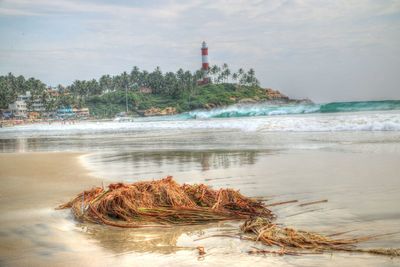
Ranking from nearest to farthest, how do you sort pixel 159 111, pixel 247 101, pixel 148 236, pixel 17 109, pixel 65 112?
1. pixel 148 236
2. pixel 17 109
3. pixel 65 112
4. pixel 159 111
5. pixel 247 101

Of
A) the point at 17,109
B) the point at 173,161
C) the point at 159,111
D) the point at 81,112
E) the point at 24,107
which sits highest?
the point at 24,107

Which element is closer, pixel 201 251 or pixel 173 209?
pixel 201 251

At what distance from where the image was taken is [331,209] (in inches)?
211

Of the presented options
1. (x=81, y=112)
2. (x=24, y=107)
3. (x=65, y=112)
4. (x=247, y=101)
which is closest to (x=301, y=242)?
(x=24, y=107)

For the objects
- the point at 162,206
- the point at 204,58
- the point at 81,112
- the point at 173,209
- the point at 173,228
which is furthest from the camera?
the point at 204,58

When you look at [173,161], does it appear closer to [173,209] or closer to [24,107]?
[173,209]

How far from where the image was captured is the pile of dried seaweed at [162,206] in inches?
195

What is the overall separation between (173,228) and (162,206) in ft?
2.00

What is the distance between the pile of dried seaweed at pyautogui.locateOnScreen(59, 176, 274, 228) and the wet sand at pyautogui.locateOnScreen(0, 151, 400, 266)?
21 cm

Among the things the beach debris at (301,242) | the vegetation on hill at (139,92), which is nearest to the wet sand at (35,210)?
the beach debris at (301,242)

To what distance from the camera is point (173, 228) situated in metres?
4.68

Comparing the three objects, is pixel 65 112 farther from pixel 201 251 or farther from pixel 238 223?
pixel 201 251

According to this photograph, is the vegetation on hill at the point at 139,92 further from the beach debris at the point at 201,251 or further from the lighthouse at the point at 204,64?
the beach debris at the point at 201,251

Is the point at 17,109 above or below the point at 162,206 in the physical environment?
above
